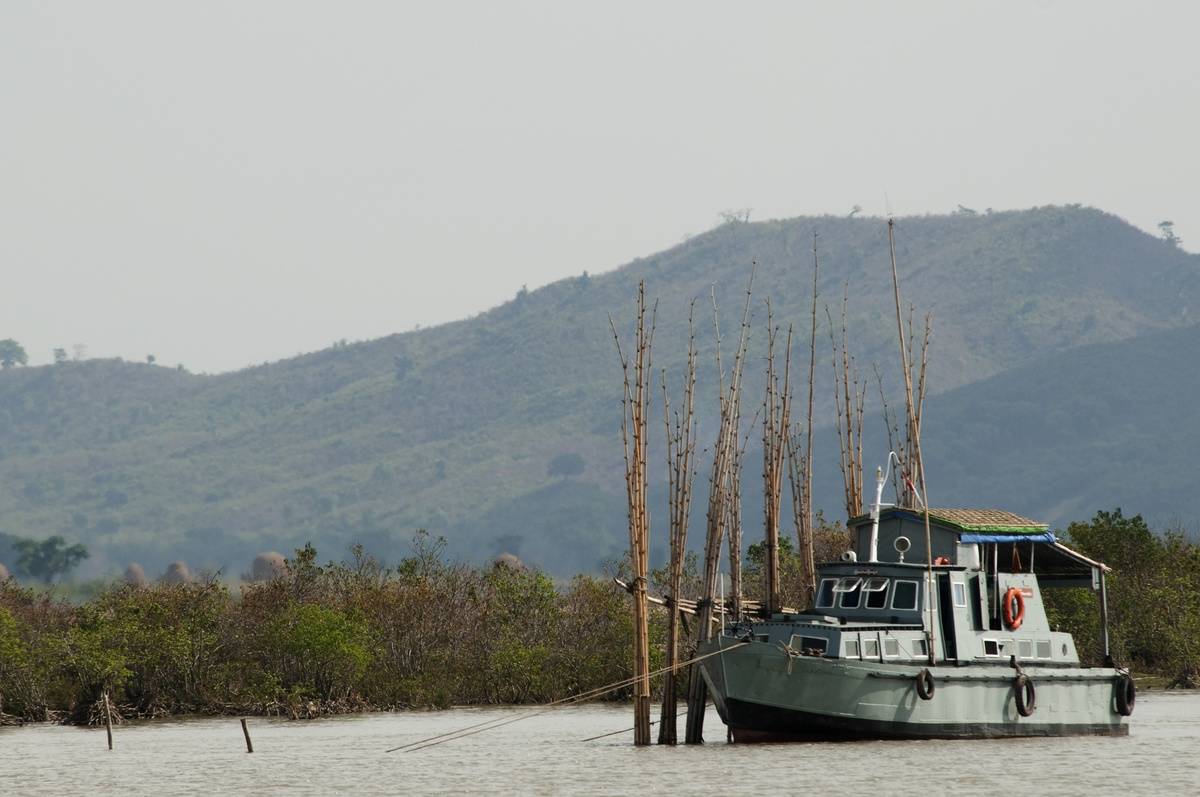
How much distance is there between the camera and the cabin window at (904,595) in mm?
46844

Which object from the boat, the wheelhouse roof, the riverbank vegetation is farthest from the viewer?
the riverbank vegetation

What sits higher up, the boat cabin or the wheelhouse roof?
the wheelhouse roof

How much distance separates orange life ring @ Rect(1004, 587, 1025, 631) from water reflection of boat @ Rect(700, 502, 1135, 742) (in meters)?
0.03

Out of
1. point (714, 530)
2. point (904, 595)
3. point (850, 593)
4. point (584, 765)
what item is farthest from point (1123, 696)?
point (584, 765)

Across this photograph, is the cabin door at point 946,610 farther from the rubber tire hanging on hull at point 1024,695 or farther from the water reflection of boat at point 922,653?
the rubber tire hanging on hull at point 1024,695

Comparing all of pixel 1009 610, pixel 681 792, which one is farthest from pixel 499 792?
pixel 1009 610

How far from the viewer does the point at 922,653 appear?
46.2m

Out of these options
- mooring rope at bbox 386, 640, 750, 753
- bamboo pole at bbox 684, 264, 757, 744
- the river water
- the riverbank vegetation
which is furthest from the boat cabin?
the riverbank vegetation

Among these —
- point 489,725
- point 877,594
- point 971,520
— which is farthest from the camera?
point 489,725

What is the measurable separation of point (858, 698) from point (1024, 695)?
16.7ft

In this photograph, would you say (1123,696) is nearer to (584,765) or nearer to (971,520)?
(971,520)

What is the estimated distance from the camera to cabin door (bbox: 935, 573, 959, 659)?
4706 centimetres

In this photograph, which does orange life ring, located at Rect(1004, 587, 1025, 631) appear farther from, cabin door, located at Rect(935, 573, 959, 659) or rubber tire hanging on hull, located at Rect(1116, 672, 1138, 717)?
rubber tire hanging on hull, located at Rect(1116, 672, 1138, 717)

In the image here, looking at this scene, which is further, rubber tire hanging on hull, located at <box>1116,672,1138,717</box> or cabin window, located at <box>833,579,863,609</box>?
rubber tire hanging on hull, located at <box>1116,672,1138,717</box>
